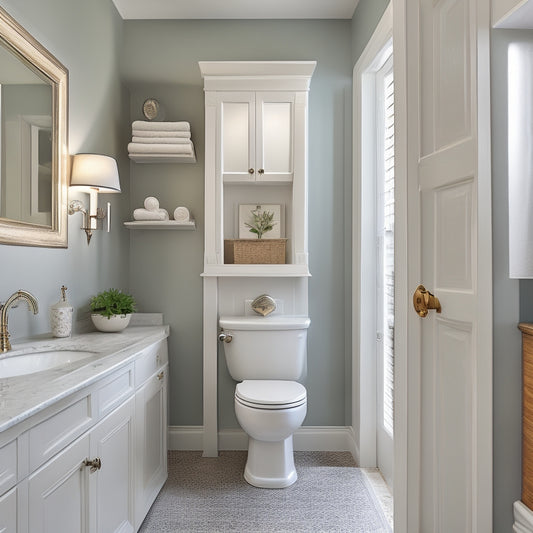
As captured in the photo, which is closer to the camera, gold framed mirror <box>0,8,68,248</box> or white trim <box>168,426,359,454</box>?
gold framed mirror <box>0,8,68,248</box>

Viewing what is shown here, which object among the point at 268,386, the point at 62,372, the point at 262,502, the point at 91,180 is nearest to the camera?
the point at 62,372

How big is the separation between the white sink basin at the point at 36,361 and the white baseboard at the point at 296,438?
1288mm

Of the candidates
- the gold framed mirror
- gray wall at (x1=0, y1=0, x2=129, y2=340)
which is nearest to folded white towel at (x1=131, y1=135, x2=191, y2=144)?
gray wall at (x1=0, y1=0, x2=129, y2=340)

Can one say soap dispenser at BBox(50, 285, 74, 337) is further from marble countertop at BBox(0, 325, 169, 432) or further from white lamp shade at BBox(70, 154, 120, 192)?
white lamp shade at BBox(70, 154, 120, 192)

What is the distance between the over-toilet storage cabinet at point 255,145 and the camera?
254cm

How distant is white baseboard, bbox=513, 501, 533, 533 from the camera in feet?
2.73

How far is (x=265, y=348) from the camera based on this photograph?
8.08 feet

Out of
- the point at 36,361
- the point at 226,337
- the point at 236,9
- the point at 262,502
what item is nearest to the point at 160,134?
the point at 236,9

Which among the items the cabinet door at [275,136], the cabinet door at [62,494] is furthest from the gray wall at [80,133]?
the cabinet door at [275,136]

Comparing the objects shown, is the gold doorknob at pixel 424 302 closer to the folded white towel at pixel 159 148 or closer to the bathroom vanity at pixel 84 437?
the bathroom vanity at pixel 84 437

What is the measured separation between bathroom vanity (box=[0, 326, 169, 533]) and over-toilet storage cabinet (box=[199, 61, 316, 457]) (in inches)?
23.5

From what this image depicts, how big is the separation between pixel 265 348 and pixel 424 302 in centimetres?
147

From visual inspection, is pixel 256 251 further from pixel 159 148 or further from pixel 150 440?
pixel 150 440

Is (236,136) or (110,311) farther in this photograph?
(236,136)
